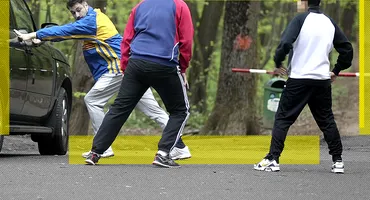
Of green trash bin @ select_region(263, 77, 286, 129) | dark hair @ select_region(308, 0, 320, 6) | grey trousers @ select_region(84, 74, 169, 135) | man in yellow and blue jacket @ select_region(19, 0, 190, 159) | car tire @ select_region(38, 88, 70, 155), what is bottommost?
green trash bin @ select_region(263, 77, 286, 129)

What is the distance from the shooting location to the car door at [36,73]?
1277 centimetres

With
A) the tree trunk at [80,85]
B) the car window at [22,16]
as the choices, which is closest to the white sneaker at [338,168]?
the car window at [22,16]

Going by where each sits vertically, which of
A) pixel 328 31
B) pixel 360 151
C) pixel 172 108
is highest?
pixel 328 31

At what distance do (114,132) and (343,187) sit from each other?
2595 millimetres

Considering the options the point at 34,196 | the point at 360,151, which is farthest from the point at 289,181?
the point at 360,151

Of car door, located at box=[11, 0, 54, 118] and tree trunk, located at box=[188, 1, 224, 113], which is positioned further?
tree trunk, located at box=[188, 1, 224, 113]

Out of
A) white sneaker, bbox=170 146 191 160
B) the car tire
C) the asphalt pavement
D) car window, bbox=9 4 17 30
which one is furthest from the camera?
the car tire

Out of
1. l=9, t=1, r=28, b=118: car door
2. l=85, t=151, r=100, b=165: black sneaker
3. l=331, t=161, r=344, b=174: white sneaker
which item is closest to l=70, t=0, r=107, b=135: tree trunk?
l=9, t=1, r=28, b=118: car door

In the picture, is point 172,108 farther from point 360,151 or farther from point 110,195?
point 360,151

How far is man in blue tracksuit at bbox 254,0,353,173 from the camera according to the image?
425 inches

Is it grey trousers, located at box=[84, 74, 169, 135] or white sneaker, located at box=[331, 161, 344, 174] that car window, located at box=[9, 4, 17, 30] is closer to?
grey trousers, located at box=[84, 74, 169, 135]

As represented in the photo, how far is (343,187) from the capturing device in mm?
9578

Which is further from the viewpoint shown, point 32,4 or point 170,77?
point 32,4

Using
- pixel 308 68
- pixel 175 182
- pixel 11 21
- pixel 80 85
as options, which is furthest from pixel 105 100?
pixel 80 85
